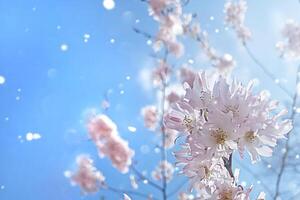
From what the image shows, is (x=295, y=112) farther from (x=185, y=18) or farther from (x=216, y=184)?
(x=216, y=184)

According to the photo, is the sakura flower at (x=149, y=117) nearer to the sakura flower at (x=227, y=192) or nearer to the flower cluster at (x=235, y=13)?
the flower cluster at (x=235, y=13)

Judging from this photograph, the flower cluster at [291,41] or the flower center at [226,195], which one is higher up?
the flower cluster at [291,41]

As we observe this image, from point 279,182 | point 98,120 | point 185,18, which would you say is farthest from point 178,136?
point 98,120

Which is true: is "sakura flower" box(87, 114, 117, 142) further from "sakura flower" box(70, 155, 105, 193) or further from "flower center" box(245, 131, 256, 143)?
"flower center" box(245, 131, 256, 143)


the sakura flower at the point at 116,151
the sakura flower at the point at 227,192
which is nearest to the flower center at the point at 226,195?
the sakura flower at the point at 227,192

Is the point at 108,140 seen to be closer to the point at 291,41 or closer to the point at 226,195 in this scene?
the point at 291,41

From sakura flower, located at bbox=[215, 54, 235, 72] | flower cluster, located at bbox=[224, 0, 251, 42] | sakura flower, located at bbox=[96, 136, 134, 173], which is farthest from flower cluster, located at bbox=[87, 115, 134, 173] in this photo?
flower cluster, located at bbox=[224, 0, 251, 42]

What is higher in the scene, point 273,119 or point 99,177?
point 99,177
